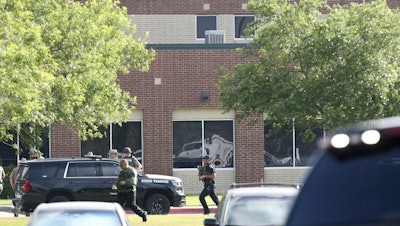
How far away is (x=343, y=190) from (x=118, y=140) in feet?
113

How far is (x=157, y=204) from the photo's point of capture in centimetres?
2859

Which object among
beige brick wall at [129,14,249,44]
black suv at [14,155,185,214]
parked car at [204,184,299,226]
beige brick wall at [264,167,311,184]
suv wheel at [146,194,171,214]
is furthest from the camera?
beige brick wall at [129,14,249,44]

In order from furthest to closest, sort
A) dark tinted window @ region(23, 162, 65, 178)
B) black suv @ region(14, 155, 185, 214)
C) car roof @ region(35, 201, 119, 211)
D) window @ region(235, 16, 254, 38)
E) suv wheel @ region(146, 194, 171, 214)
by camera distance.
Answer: window @ region(235, 16, 254, 38), suv wheel @ region(146, 194, 171, 214), dark tinted window @ region(23, 162, 65, 178), black suv @ region(14, 155, 185, 214), car roof @ region(35, 201, 119, 211)

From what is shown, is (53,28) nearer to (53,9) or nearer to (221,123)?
(53,9)

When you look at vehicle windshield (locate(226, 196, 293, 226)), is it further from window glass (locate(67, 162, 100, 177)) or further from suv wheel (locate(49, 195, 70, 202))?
window glass (locate(67, 162, 100, 177))

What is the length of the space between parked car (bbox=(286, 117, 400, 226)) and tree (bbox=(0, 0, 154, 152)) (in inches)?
483

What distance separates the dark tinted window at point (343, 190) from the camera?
207 inches

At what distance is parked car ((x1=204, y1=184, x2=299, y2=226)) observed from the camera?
13820 millimetres

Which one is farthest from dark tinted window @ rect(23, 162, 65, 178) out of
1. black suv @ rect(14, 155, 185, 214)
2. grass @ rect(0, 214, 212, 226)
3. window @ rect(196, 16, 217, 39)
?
window @ rect(196, 16, 217, 39)

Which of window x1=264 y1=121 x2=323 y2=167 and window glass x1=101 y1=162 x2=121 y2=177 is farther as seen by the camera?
window x1=264 y1=121 x2=323 y2=167

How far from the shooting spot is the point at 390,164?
17.7 ft

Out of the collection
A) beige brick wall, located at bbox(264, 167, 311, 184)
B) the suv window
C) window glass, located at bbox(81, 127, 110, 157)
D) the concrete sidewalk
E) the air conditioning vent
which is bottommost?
the concrete sidewalk

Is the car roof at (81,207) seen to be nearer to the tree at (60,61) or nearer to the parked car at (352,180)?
the tree at (60,61)

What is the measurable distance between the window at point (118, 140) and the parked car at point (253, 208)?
24983 millimetres
